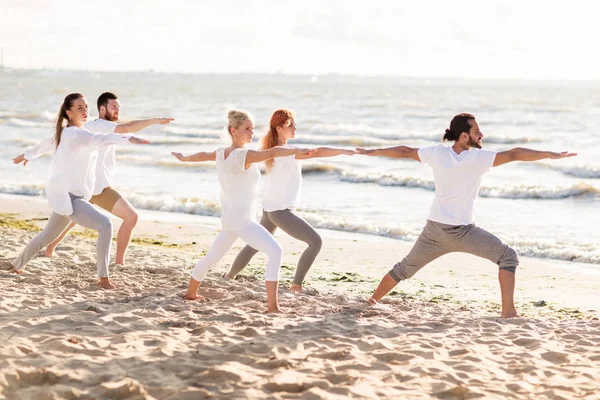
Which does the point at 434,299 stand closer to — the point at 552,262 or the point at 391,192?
the point at 552,262

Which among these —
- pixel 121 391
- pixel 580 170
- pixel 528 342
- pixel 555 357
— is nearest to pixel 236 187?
pixel 121 391

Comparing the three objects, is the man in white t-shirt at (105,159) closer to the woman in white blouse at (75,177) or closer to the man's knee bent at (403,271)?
the woman in white blouse at (75,177)

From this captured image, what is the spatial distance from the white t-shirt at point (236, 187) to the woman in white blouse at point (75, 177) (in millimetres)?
1305

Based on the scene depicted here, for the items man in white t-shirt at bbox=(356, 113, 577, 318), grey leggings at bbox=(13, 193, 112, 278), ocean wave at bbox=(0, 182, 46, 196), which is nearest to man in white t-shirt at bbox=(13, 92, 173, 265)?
grey leggings at bbox=(13, 193, 112, 278)

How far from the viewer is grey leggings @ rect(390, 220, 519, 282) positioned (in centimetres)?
642

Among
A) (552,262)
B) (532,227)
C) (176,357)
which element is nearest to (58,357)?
(176,357)

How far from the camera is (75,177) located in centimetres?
712

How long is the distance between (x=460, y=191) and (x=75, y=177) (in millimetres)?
3372

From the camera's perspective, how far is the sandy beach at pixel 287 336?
4.68 meters

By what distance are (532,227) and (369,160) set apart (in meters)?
11.1

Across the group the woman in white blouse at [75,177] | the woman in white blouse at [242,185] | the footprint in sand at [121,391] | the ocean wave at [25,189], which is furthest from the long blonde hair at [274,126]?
the ocean wave at [25,189]

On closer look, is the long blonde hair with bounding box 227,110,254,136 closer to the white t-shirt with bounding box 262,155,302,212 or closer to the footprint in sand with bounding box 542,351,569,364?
the white t-shirt with bounding box 262,155,302,212

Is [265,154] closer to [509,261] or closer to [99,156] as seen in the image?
[509,261]

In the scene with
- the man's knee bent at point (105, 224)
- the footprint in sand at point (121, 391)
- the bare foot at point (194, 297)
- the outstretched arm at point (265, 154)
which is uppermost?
the outstretched arm at point (265, 154)
